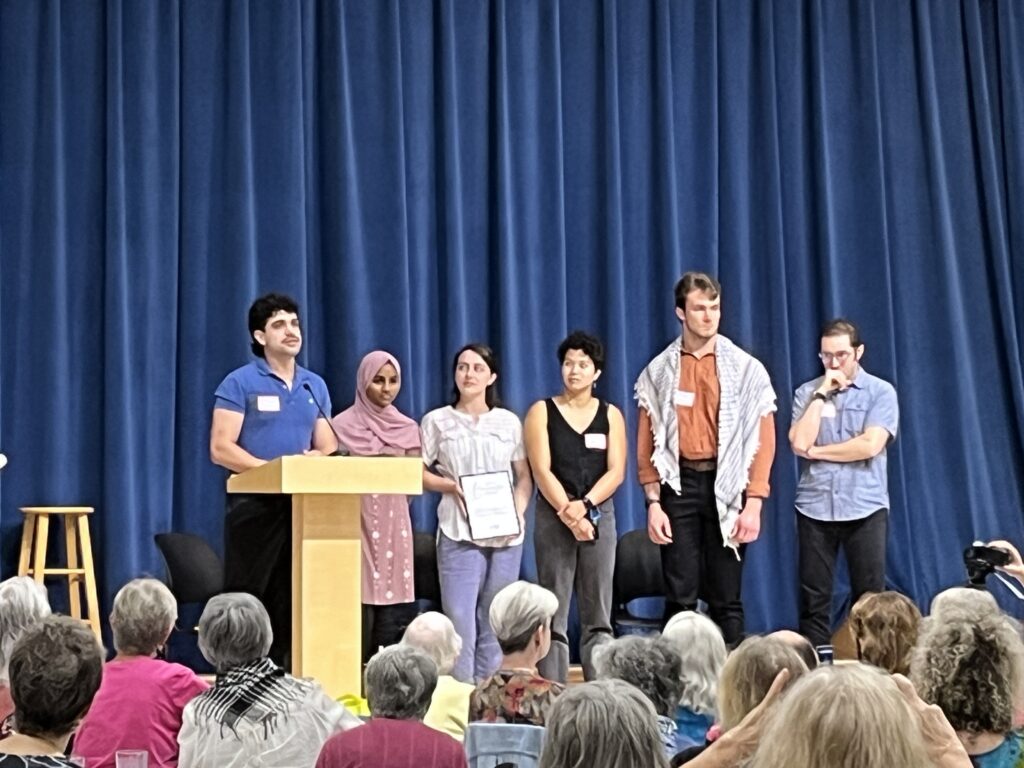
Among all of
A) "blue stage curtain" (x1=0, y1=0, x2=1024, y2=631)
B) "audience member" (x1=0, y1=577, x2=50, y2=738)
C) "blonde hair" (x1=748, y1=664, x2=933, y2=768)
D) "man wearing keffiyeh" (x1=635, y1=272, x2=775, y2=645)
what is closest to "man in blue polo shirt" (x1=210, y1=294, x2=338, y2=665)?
"audience member" (x1=0, y1=577, x2=50, y2=738)

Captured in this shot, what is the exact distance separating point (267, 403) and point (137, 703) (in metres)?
2.03

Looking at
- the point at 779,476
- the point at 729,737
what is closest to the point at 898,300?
the point at 779,476

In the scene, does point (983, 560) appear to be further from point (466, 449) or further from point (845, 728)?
point (845, 728)

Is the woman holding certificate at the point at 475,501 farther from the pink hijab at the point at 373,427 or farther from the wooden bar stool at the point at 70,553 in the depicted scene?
the wooden bar stool at the point at 70,553

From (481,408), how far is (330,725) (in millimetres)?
2850

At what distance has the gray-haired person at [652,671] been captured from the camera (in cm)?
294

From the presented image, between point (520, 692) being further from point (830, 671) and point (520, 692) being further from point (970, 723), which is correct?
point (830, 671)

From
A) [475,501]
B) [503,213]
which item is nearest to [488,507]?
[475,501]

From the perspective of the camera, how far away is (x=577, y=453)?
18.5 ft

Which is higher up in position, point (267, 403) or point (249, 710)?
point (267, 403)

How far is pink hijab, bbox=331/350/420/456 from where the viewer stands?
19.1ft

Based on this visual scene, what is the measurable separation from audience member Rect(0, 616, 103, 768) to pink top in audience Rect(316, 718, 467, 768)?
0.46 m

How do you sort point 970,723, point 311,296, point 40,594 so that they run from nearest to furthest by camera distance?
point 970,723 → point 40,594 → point 311,296

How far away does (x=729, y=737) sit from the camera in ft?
7.97
